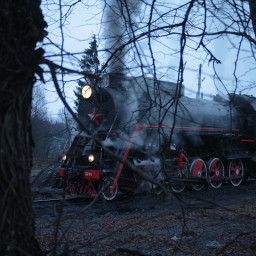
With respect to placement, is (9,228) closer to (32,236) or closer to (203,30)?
(32,236)

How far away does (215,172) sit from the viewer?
11156 mm

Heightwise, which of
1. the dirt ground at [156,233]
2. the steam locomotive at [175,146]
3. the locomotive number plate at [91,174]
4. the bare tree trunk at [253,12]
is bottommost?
the dirt ground at [156,233]

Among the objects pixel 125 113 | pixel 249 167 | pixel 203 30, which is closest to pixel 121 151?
pixel 125 113

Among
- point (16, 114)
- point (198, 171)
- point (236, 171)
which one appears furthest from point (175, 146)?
point (16, 114)

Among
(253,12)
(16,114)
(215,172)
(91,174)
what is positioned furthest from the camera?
(215,172)

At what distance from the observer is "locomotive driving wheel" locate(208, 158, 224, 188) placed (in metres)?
10.9

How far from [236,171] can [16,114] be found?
37.2 feet

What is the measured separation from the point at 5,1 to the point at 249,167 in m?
12.7

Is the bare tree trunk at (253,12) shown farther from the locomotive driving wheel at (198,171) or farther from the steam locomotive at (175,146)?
the locomotive driving wheel at (198,171)

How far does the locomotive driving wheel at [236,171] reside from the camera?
12.0m

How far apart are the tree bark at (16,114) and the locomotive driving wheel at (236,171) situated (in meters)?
10.6

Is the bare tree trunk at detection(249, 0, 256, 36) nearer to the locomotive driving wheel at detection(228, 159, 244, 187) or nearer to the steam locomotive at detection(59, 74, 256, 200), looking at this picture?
the steam locomotive at detection(59, 74, 256, 200)

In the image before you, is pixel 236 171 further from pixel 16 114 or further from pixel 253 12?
pixel 16 114

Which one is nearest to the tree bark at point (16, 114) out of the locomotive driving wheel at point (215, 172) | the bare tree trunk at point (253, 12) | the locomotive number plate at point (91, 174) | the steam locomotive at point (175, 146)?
the bare tree trunk at point (253, 12)
